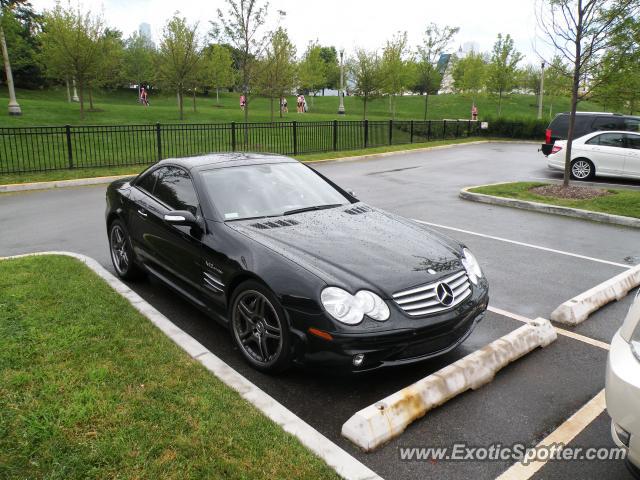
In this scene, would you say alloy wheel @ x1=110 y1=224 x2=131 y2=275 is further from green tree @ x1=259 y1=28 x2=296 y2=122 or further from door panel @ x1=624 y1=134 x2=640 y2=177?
green tree @ x1=259 y1=28 x2=296 y2=122

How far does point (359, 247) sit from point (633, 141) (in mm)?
13054

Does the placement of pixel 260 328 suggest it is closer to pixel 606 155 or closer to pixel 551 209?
pixel 551 209

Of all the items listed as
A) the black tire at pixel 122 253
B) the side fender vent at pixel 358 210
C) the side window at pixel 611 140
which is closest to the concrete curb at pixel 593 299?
the side fender vent at pixel 358 210

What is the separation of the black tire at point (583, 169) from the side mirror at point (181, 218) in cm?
1319

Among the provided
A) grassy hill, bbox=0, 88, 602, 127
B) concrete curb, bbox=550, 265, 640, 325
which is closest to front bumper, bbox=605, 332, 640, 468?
concrete curb, bbox=550, 265, 640, 325

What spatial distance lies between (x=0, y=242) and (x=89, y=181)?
20.2ft

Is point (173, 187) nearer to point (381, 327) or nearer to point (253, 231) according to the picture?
point (253, 231)

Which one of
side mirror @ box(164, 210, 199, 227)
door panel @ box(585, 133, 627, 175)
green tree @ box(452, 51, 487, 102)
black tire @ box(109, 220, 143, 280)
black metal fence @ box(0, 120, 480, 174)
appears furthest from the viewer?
green tree @ box(452, 51, 487, 102)

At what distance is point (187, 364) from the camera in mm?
3883

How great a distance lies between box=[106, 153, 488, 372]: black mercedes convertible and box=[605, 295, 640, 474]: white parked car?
115 cm

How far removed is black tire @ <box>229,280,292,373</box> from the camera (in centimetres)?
367

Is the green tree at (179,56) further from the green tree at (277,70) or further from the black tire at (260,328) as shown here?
the black tire at (260,328)

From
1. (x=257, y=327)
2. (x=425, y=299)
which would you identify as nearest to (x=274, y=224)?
(x=257, y=327)

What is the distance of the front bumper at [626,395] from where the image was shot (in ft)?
7.91
